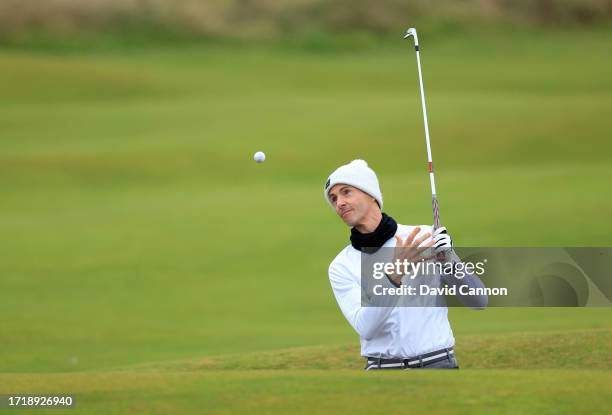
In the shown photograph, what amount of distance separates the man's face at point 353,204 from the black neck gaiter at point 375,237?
0.33 ft

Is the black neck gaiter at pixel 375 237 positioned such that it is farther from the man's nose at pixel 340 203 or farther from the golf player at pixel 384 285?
the man's nose at pixel 340 203

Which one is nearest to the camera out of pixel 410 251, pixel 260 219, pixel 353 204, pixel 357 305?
pixel 410 251

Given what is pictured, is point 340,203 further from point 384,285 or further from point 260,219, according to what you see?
point 260,219

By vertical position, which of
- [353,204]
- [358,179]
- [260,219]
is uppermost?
[260,219]

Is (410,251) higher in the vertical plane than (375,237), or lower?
lower

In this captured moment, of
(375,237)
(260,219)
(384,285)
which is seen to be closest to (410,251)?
(384,285)

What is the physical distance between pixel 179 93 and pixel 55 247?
2257 cm

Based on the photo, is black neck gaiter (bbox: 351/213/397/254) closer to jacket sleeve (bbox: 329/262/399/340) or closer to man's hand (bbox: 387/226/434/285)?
jacket sleeve (bbox: 329/262/399/340)

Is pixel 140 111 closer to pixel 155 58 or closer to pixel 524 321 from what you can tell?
pixel 155 58

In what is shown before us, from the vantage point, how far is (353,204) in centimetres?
725

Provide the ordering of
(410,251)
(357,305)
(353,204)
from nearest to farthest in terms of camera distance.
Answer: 1. (410,251)
2. (357,305)
3. (353,204)

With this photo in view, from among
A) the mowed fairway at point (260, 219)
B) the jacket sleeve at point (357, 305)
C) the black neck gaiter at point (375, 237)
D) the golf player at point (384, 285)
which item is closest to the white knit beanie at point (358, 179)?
the golf player at point (384, 285)

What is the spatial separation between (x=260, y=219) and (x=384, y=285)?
17.4 m

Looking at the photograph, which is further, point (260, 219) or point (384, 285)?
point (260, 219)
